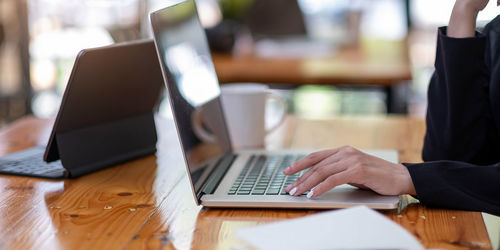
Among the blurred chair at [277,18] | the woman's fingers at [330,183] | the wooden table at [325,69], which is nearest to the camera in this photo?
the woman's fingers at [330,183]

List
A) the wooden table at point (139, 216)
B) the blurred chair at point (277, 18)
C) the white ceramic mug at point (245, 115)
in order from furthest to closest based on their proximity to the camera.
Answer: the blurred chair at point (277, 18) < the white ceramic mug at point (245, 115) < the wooden table at point (139, 216)

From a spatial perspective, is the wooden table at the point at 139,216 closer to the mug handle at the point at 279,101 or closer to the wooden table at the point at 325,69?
the mug handle at the point at 279,101

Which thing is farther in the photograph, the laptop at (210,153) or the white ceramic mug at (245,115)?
the white ceramic mug at (245,115)

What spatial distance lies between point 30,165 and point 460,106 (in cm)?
78

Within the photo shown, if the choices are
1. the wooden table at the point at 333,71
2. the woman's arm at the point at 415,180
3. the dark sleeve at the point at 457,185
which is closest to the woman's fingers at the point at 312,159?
the woman's arm at the point at 415,180

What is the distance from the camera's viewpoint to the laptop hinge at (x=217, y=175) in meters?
0.98

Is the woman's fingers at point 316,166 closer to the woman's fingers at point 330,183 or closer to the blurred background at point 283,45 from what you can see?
the woman's fingers at point 330,183

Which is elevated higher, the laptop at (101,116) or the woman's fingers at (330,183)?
the laptop at (101,116)

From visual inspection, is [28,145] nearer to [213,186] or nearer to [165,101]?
[213,186]

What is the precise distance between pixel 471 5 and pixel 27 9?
3092 mm

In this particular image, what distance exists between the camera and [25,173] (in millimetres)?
1138

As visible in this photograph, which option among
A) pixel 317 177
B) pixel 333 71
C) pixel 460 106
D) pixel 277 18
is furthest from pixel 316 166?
pixel 277 18

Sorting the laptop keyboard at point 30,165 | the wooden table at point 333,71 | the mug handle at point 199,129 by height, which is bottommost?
the wooden table at point 333,71

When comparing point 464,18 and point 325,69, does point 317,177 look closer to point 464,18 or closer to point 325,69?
point 464,18
